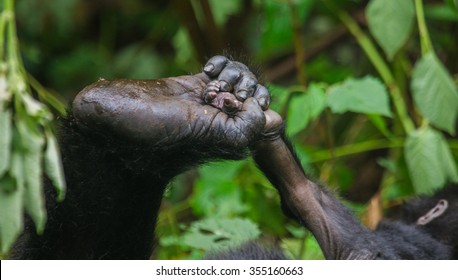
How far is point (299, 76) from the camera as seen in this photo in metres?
3.99

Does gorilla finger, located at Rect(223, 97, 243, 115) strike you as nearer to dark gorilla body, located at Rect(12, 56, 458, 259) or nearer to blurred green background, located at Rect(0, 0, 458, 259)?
dark gorilla body, located at Rect(12, 56, 458, 259)

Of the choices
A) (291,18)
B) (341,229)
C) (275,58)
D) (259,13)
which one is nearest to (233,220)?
(341,229)

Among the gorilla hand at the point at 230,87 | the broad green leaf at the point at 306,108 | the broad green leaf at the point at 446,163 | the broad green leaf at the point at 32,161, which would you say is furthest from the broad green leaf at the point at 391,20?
the broad green leaf at the point at 32,161

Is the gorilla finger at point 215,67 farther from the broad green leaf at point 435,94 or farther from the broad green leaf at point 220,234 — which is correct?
the broad green leaf at point 435,94

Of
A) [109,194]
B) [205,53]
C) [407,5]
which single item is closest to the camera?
[109,194]

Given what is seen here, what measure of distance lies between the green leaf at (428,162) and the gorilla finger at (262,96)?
3.51ft

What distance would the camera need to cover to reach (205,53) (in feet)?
14.0

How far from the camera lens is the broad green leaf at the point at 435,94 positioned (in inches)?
119

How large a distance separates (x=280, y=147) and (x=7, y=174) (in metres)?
0.74

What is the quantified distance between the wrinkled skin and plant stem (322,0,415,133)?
146 cm

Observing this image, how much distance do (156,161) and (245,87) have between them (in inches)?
10.5

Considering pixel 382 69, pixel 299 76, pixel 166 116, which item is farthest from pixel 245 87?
pixel 299 76

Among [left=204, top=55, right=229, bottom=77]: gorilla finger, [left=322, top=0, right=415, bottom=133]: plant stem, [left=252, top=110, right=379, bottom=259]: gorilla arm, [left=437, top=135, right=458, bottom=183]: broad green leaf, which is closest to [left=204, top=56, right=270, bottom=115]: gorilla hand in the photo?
[left=204, top=55, right=229, bottom=77]: gorilla finger

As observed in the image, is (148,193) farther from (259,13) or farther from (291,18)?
(259,13)
